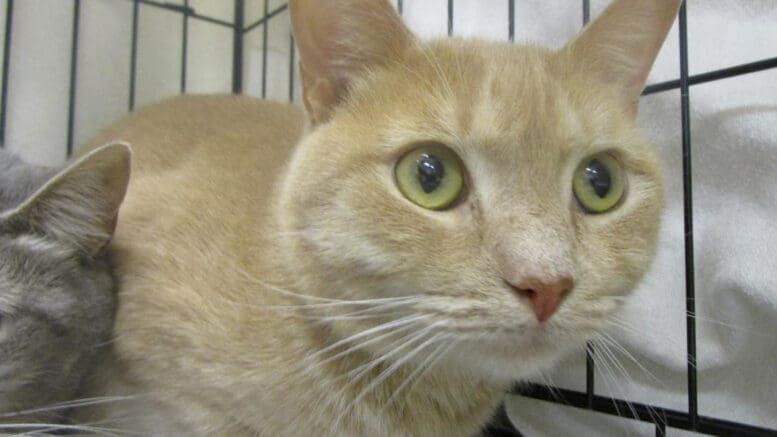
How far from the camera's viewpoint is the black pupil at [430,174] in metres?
0.82

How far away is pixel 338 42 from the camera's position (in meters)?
0.94

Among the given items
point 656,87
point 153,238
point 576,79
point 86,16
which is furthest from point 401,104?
point 86,16

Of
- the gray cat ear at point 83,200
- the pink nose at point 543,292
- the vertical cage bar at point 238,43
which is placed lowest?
the pink nose at point 543,292

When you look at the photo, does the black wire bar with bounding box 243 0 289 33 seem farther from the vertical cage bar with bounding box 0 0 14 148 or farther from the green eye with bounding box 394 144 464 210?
the green eye with bounding box 394 144 464 210

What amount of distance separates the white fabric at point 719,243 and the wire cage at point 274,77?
0.04 metres

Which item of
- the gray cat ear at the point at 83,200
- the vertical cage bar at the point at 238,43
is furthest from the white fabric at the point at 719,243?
the vertical cage bar at the point at 238,43


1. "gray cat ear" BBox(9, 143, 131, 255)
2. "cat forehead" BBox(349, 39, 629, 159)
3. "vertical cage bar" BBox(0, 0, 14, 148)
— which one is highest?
"vertical cage bar" BBox(0, 0, 14, 148)

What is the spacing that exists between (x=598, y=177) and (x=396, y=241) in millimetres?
305

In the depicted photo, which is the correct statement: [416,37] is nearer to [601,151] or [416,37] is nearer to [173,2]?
[601,151]

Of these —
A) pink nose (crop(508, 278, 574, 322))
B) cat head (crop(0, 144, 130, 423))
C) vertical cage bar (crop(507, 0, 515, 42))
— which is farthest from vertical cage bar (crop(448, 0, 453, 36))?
pink nose (crop(508, 278, 574, 322))

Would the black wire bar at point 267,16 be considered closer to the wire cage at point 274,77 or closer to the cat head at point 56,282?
the wire cage at point 274,77

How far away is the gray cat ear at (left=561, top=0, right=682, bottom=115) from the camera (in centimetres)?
99

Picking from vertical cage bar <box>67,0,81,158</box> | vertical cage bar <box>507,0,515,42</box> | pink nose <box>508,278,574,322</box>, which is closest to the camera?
pink nose <box>508,278,574,322</box>

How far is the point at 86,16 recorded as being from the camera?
6.33ft
